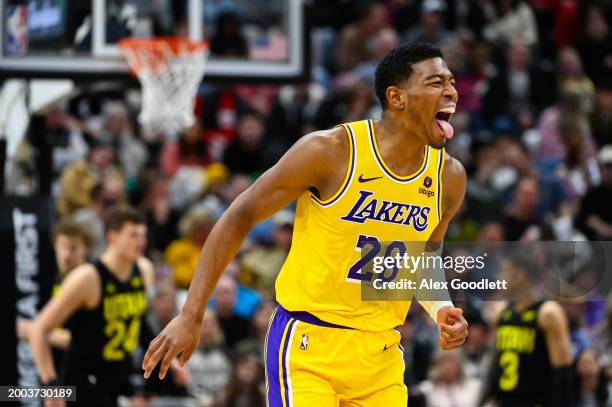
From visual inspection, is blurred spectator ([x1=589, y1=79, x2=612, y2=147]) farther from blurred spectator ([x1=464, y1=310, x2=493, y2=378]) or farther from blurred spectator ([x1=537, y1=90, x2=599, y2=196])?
blurred spectator ([x1=464, y1=310, x2=493, y2=378])

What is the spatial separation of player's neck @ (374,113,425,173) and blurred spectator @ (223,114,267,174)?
8.19m

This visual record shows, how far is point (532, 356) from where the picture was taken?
27.2 feet

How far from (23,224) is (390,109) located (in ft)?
14.1

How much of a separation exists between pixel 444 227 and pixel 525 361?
2.88 m

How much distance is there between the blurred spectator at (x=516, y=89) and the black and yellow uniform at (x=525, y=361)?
735 centimetres

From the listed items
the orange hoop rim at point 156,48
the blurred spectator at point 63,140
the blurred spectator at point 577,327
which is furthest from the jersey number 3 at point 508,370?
the blurred spectator at point 63,140

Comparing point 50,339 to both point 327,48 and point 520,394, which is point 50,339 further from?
point 327,48

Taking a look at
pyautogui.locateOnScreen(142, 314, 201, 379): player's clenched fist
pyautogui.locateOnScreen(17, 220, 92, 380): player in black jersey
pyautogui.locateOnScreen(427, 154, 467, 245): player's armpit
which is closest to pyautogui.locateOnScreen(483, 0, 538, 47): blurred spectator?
pyautogui.locateOnScreen(17, 220, 92, 380): player in black jersey

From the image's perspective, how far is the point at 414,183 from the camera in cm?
540

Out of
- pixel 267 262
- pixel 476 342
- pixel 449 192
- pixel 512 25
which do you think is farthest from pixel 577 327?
pixel 512 25

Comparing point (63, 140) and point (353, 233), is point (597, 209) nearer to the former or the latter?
point (63, 140)

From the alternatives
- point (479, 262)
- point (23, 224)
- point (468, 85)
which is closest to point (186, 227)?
point (23, 224)

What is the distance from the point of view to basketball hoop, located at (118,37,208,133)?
9.94 m

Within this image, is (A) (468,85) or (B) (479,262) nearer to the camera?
(B) (479,262)
